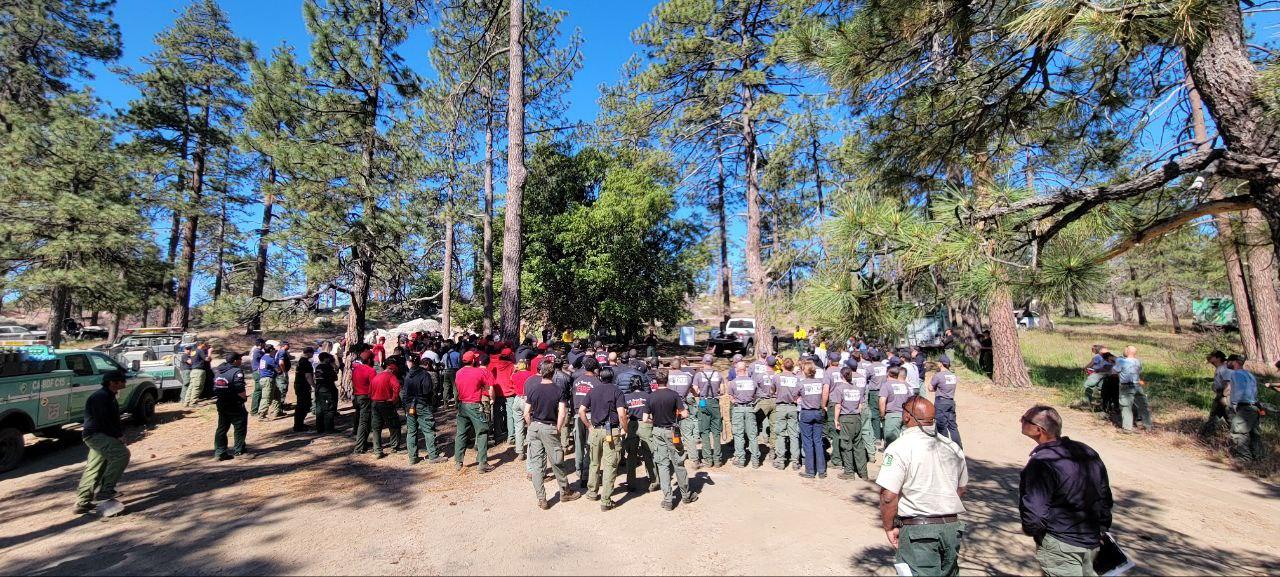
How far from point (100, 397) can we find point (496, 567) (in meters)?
5.60

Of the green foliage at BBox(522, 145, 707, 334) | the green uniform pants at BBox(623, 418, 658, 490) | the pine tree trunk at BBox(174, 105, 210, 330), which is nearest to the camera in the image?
the green uniform pants at BBox(623, 418, 658, 490)

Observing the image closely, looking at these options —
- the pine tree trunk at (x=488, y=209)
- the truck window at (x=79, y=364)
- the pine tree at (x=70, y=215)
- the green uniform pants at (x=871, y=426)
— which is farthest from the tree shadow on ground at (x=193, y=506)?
the pine tree at (x=70, y=215)

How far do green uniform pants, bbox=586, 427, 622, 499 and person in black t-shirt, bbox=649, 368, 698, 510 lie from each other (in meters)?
0.56

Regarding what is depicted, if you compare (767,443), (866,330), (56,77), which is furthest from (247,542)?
(56,77)

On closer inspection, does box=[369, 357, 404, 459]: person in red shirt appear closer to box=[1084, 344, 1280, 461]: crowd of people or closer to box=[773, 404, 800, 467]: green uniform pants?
box=[773, 404, 800, 467]: green uniform pants

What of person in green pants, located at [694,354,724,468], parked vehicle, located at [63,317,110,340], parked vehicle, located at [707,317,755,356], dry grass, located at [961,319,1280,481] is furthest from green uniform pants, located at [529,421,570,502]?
parked vehicle, located at [63,317,110,340]

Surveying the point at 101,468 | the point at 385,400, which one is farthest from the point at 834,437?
the point at 101,468

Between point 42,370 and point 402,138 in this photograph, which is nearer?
point 42,370

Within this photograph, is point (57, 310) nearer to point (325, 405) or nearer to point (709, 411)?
point (325, 405)

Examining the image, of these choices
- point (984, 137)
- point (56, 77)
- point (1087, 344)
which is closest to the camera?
point (984, 137)

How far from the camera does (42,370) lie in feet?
28.1

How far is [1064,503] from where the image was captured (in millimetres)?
3193

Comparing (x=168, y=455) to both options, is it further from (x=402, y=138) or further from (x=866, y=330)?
(x=866, y=330)

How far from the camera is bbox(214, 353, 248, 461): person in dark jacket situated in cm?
802
